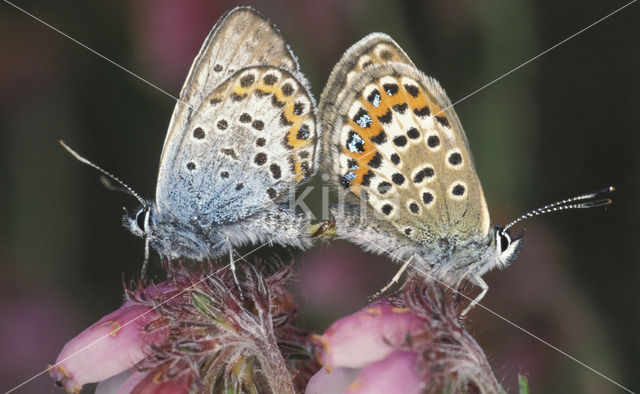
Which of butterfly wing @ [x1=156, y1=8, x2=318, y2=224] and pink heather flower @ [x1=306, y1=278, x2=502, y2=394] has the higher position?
butterfly wing @ [x1=156, y1=8, x2=318, y2=224]

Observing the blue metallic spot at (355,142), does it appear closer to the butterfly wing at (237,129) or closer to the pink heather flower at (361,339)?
the butterfly wing at (237,129)

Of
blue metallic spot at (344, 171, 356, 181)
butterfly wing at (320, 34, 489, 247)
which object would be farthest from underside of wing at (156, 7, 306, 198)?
blue metallic spot at (344, 171, 356, 181)

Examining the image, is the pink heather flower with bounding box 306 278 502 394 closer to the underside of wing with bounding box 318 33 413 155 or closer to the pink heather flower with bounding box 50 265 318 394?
the pink heather flower with bounding box 50 265 318 394

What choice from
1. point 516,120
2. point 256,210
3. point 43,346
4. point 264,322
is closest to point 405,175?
point 256,210

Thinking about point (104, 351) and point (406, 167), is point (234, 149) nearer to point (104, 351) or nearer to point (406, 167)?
point (406, 167)

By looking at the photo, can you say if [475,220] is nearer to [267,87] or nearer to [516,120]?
[267,87]

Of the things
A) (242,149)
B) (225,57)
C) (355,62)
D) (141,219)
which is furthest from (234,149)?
(355,62)

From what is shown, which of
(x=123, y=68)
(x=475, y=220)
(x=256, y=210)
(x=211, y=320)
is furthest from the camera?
(x=123, y=68)
